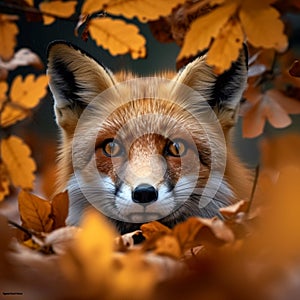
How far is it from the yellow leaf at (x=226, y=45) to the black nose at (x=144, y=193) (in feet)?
1.13

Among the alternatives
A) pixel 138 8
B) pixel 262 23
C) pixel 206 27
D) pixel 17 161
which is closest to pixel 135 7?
pixel 138 8

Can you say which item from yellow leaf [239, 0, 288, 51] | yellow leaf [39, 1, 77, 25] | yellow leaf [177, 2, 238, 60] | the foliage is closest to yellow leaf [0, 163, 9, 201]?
the foliage

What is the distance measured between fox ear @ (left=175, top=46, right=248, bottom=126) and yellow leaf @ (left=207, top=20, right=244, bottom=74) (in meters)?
0.31

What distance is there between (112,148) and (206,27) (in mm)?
530

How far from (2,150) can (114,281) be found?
41cm

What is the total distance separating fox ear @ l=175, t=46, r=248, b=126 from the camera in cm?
158

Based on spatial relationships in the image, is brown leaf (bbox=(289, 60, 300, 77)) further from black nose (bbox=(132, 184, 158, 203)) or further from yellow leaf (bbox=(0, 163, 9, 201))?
yellow leaf (bbox=(0, 163, 9, 201))

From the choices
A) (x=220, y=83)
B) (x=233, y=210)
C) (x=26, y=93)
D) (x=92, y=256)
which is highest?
(x=220, y=83)

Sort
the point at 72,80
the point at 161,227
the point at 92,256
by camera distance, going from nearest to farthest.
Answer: the point at 92,256
the point at 161,227
the point at 72,80

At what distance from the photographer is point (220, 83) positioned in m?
1.66

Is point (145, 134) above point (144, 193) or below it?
above

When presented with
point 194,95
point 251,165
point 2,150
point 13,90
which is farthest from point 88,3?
point 251,165

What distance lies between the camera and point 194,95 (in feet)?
5.44

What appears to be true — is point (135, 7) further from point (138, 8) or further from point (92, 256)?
point (92, 256)
